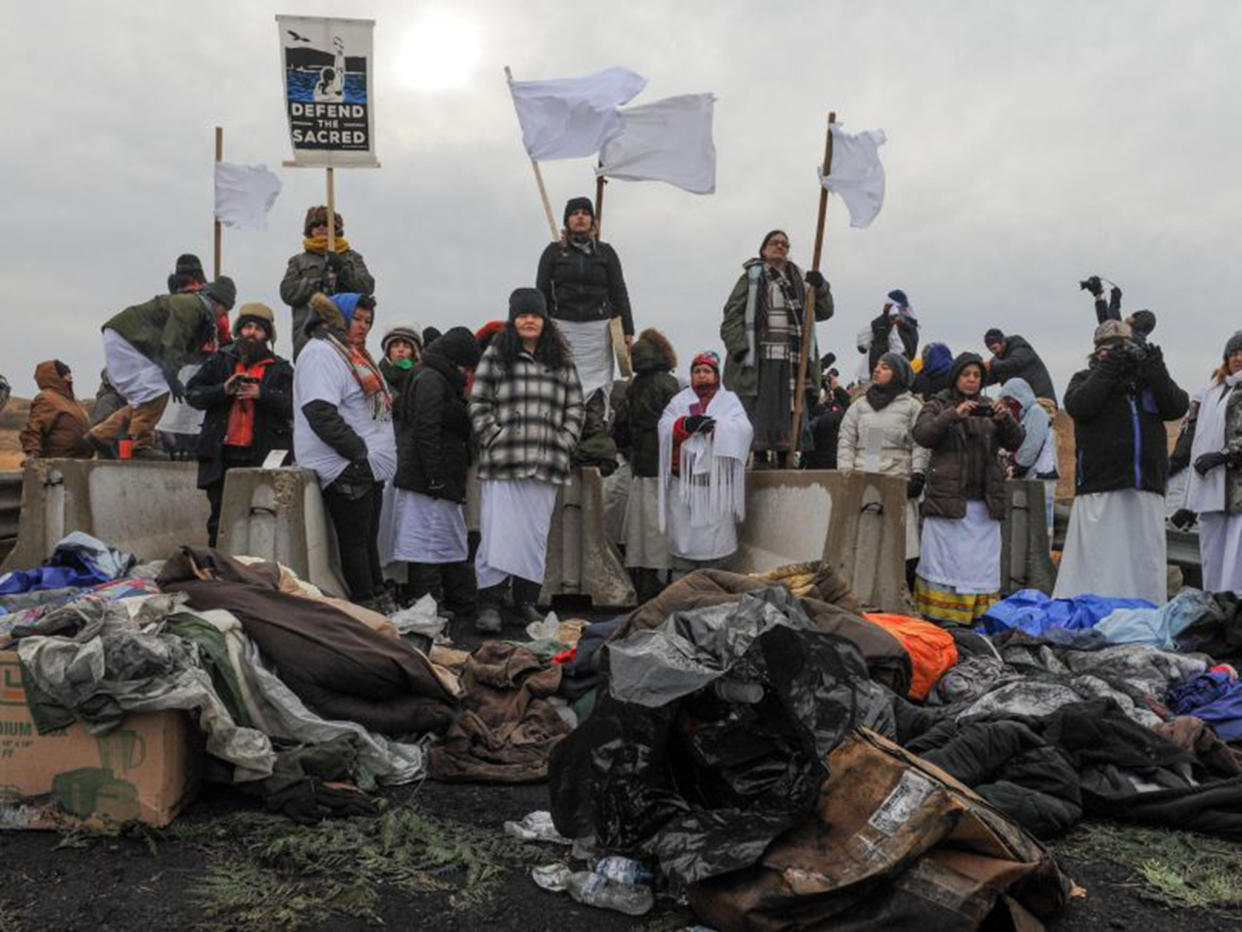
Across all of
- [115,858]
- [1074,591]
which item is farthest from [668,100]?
[115,858]

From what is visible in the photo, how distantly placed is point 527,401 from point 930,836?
15.2 feet

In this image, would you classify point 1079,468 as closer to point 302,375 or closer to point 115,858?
point 302,375

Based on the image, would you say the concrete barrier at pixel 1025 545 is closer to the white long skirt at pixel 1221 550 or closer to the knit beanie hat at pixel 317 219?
the white long skirt at pixel 1221 550

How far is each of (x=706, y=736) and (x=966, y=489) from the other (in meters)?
5.02

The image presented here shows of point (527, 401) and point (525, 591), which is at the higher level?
point (527, 401)

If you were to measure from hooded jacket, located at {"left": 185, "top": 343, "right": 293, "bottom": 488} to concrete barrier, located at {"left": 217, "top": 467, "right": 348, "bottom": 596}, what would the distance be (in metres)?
0.75

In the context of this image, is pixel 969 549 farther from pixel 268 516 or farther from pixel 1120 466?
pixel 268 516

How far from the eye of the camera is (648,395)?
8.55 meters

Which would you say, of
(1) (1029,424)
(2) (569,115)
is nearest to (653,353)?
(2) (569,115)

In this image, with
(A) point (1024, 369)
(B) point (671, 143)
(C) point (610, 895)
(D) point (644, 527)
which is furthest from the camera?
(A) point (1024, 369)

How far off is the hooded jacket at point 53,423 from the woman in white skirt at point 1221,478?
10.3 meters

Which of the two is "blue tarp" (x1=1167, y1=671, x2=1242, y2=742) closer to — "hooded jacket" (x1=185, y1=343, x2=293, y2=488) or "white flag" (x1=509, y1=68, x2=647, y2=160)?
"hooded jacket" (x1=185, y1=343, x2=293, y2=488)

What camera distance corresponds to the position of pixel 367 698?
433 centimetres

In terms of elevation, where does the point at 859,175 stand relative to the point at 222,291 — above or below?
above
